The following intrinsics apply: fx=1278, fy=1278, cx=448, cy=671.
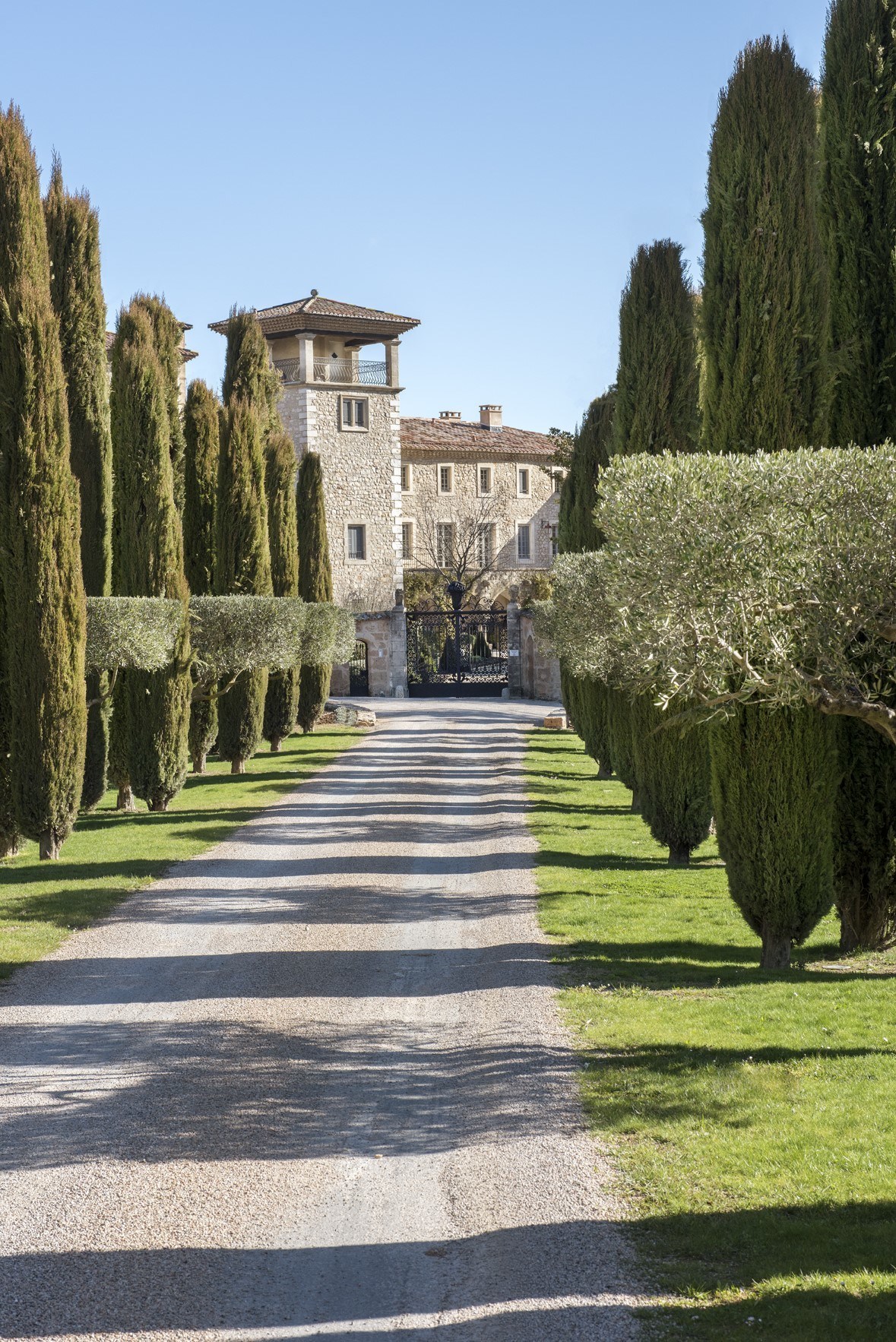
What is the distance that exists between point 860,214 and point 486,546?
5267 cm

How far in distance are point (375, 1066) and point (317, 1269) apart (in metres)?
2.45

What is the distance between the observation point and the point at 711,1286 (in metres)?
4.33

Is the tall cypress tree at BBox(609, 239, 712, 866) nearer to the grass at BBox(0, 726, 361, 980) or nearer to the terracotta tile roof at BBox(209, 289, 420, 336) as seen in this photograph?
the grass at BBox(0, 726, 361, 980)

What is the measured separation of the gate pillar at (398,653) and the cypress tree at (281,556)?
699 inches

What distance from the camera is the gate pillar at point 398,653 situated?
4631cm

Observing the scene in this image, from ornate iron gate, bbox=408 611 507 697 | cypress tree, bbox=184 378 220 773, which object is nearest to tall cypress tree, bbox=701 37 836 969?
cypress tree, bbox=184 378 220 773

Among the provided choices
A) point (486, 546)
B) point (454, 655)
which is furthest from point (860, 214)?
point (486, 546)

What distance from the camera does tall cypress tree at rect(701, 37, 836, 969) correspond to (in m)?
9.23

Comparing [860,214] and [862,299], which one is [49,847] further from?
[860,214]

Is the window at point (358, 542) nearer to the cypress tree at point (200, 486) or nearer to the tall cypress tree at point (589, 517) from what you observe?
the tall cypress tree at point (589, 517)

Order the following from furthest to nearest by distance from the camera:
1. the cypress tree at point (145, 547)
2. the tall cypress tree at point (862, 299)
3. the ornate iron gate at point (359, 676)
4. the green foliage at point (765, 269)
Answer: the ornate iron gate at point (359, 676)
the cypress tree at point (145, 547)
the green foliage at point (765, 269)
the tall cypress tree at point (862, 299)

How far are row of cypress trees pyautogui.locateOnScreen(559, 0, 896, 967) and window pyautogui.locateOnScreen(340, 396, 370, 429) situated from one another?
132 feet

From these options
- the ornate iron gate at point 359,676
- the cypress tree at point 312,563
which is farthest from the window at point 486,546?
the cypress tree at point 312,563

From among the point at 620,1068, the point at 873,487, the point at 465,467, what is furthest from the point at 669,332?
the point at 465,467
